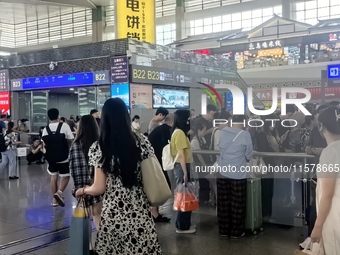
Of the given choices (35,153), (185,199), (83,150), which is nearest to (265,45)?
(35,153)

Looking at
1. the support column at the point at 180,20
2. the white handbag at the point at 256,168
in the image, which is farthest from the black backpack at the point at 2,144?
the support column at the point at 180,20

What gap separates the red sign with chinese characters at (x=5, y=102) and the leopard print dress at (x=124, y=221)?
44.7ft

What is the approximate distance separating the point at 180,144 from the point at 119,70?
22.1ft

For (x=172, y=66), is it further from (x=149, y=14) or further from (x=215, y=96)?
(x=215, y=96)

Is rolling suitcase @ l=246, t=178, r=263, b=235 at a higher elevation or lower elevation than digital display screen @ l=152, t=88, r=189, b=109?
lower

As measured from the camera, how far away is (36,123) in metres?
15.5

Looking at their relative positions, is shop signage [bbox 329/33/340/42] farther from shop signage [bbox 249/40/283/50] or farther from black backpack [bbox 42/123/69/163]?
black backpack [bbox 42/123/69/163]

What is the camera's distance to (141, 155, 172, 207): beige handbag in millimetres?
2660

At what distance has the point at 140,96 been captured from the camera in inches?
462

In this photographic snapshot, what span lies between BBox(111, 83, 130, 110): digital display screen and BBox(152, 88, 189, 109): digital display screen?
1.23 metres

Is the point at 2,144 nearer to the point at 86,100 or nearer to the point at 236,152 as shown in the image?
the point at 86,100

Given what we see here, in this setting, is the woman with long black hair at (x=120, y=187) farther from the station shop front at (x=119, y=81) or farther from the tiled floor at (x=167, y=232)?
the station shop front at (x=119, y=81)

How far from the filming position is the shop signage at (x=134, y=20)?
488 inches

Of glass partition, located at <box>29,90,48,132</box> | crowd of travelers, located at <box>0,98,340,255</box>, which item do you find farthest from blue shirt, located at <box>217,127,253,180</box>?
glass partition, located at <box>29,90,48,132</box>
